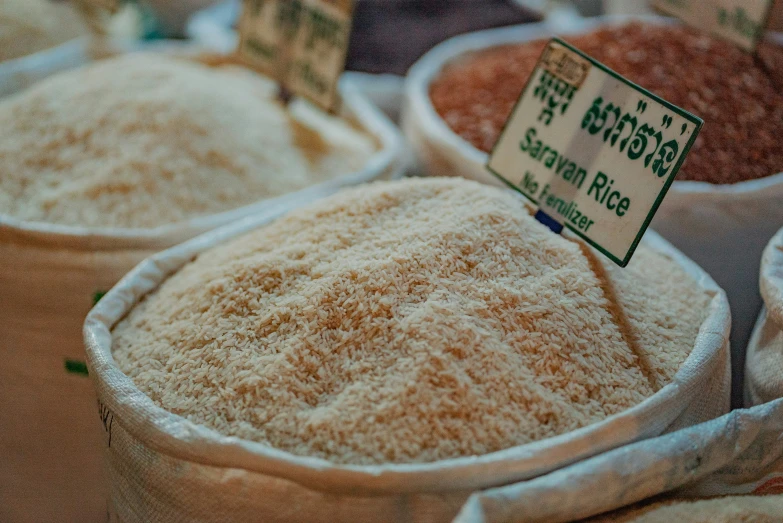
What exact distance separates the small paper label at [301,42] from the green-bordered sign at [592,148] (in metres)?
0.48

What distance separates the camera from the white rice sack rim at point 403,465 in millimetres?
614

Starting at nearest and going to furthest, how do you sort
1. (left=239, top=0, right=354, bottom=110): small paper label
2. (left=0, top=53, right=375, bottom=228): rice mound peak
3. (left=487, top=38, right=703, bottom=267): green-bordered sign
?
(left=487, top=38, right=703, bottom=267): green-bordered sign
(left=0, top=53, right=375, bottom=228): rice mound peak
(left=239, top=0, right=354, bottom=110): small paper label

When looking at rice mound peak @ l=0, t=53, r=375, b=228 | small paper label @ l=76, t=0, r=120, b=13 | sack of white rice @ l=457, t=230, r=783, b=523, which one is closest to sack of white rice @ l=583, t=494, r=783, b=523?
sack of white rice @ l=457, t=230, r=783, b=523

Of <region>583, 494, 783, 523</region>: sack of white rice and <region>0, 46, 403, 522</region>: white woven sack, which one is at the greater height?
<region>583, 494, 783, 523</region>: sack of white rice

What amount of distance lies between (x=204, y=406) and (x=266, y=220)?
14.7 inches

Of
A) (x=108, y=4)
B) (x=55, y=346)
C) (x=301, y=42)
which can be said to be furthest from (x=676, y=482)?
(x=108, y=4)

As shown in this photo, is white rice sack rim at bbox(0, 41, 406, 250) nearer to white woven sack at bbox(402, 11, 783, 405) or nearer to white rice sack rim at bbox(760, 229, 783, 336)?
white woven sack at bbox(402, 11, 783, 405)

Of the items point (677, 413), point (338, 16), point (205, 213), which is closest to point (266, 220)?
point (205, 213)

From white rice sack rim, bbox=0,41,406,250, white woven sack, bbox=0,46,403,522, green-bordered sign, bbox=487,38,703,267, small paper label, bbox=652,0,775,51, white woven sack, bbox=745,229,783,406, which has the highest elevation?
small paper label, bbox=652,0,775,51

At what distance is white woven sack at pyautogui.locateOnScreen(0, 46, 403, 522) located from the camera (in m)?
1.03

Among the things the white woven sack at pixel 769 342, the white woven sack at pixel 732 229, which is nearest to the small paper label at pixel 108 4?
the white woven sack at pixel 732 229

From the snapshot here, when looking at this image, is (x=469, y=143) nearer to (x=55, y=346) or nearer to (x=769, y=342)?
(x=769, y=342)

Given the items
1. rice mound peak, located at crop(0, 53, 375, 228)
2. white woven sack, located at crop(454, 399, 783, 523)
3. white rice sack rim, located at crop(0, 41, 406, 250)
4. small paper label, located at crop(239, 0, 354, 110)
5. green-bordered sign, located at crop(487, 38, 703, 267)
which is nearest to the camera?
white woven sack, located at crop(454, 399, 783, 523)

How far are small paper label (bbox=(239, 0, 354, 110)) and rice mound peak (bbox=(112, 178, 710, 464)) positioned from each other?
506mm
